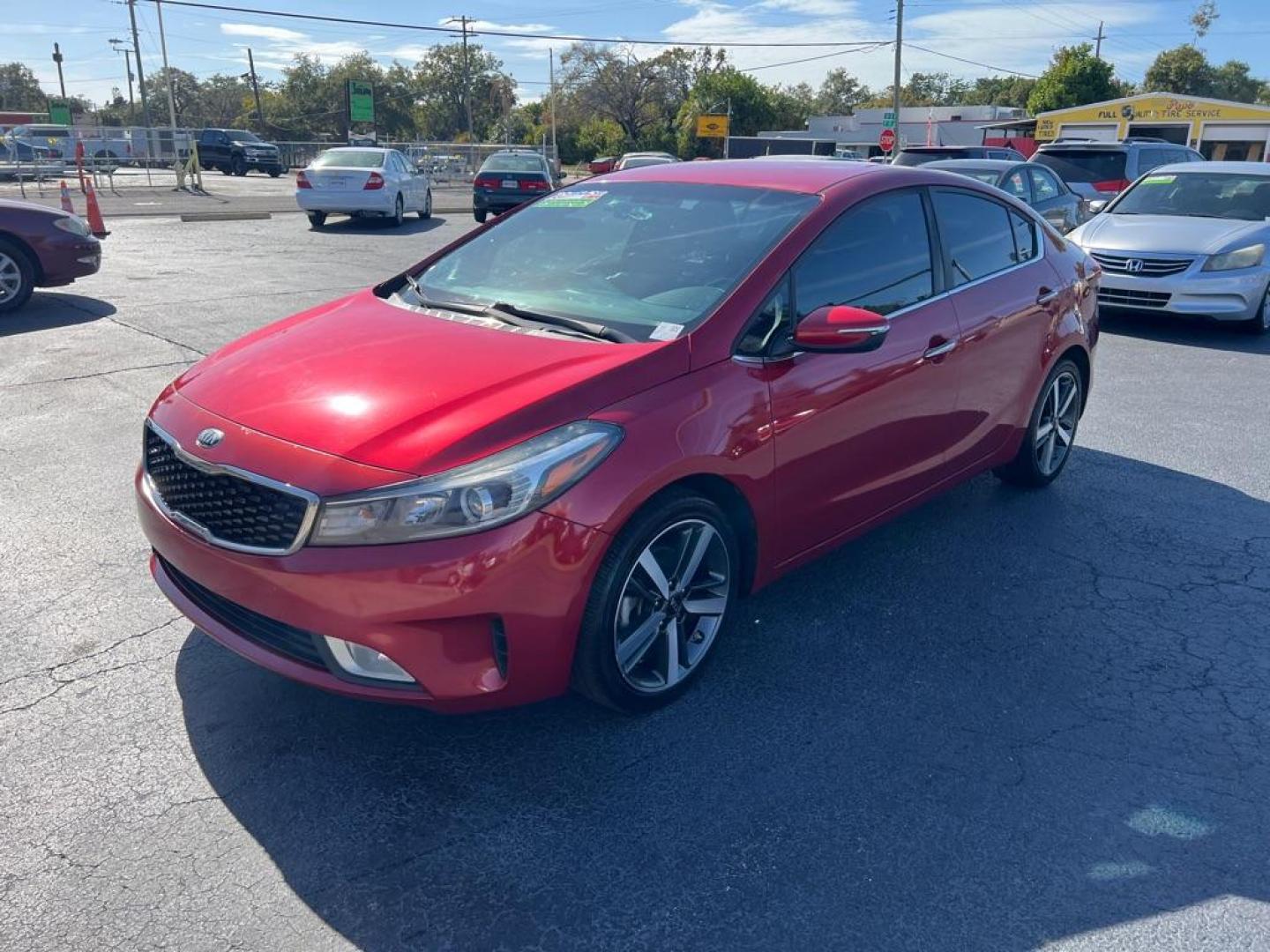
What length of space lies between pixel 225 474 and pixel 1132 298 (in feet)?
29.9

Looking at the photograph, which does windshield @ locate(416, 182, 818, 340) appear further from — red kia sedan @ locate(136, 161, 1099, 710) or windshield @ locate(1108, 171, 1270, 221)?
windshield @ locate(1108, 171, 1270, 221)

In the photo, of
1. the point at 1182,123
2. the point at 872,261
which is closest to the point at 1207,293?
the point at 872,261

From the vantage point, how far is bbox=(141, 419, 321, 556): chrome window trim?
107 inches

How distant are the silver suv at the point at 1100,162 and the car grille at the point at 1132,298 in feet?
21.1

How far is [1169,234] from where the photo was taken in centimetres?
964

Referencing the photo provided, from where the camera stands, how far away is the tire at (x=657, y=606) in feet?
9.74

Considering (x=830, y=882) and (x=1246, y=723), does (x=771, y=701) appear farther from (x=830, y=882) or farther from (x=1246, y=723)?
(x=1246, y=723)

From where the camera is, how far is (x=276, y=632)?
9.50 ft

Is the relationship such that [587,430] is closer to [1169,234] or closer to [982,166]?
[1169,234]

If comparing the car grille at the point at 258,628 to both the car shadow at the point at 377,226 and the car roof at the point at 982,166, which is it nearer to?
the car roof at the point at 982,166

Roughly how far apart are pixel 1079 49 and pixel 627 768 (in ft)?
250

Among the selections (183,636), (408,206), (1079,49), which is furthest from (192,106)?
(183,636)

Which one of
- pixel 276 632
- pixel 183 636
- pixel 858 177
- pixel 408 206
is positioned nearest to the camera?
pixel 276 632

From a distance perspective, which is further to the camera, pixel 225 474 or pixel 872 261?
pixel 872 261
